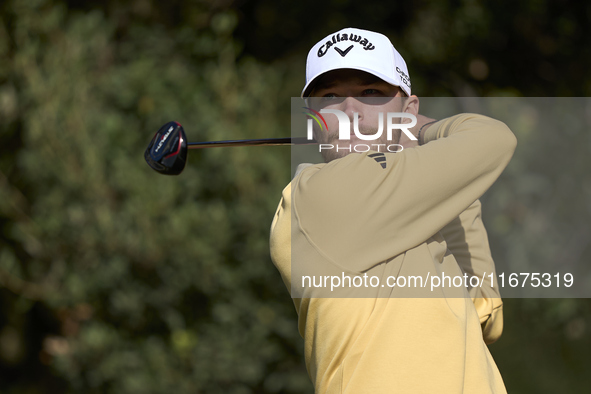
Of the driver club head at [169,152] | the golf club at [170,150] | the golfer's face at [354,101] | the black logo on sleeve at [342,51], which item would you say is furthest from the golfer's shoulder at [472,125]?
the driver club head at [169,152]

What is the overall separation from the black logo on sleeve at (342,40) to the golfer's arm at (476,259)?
1.44 feet

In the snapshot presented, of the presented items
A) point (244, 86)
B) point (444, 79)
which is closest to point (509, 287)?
point (444, 79)

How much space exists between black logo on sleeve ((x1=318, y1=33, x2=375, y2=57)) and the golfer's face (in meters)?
0.04

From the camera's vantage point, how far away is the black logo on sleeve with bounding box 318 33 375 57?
1.25m

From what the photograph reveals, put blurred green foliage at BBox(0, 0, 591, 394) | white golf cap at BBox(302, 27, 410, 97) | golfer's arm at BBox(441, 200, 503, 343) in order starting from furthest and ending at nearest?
blurred green foliage at BBox(0, 0, 591, 394) < golfer's arm at BBox(441, 200, 503, 343) < white golf cap at BBox(302, 27, 410, 97)

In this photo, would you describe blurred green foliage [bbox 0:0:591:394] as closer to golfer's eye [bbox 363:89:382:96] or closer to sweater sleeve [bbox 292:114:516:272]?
golfer's eye [bbox 363:89:382:96]

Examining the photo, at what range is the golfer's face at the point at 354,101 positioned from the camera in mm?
1244

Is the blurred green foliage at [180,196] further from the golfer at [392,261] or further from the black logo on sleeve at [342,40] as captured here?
the golfer at [392,261]

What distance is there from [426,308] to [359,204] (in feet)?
0.73

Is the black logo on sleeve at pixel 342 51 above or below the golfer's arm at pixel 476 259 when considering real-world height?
above

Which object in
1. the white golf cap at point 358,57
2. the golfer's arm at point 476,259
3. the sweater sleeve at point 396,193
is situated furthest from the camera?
the golfer's arm at point 476,259

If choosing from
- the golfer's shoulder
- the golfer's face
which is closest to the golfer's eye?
the golfer's face

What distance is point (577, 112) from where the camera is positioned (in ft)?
11.1

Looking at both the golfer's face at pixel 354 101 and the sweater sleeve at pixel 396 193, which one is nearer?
the sweater sleeve at pixel 396 193
